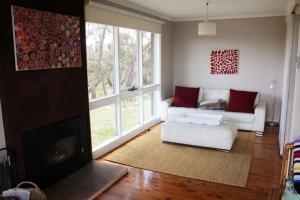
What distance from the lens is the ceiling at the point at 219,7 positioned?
423 centimetres

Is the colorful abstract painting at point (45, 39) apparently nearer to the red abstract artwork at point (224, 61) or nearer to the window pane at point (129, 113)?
the window pane at point (129, 113)

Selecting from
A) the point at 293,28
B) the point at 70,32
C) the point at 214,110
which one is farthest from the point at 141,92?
the point at 293,28

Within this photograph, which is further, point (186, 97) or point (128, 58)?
point (186, 97)

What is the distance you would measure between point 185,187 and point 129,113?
7.25 feet

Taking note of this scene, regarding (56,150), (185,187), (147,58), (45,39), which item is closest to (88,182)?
(56,150)

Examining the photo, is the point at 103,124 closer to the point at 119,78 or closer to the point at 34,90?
the point at 119,78

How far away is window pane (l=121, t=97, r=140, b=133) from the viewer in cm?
483

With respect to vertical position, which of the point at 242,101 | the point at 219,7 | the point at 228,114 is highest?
the point at 219,7

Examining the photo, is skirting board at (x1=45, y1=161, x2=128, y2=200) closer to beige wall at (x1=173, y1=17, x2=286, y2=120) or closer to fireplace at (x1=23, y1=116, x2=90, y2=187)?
fireplace at (x1=23, y1=116, x2=90, y2=187)

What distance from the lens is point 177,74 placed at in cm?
656

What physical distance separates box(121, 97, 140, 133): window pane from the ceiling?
167 centimetres

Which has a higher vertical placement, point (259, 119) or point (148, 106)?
point (148, 106)

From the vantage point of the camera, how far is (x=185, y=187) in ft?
10.3

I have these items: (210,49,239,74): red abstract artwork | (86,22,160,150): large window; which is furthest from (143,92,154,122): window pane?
(210,49,239,74): red abstract artwork
